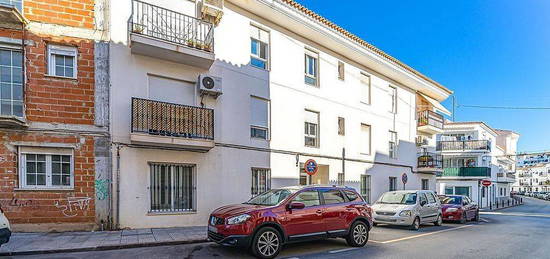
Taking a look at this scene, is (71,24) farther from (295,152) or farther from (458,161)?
(458,161)

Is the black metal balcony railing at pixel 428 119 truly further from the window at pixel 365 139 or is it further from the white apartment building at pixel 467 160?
the white apartment building at pixel 467 160

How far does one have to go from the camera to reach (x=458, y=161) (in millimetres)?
39469

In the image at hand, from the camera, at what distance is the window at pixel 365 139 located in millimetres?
18922

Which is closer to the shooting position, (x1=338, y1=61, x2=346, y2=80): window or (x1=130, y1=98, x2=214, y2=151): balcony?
(x1=130, y1=98, x2=214, y2=151): balcony

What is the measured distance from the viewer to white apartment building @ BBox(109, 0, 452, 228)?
1052 cm

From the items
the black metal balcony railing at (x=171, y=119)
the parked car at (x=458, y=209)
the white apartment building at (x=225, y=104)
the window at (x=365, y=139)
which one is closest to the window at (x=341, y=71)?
the white apartment building at (x=225, y=104)

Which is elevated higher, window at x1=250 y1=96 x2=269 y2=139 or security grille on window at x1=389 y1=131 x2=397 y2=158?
window at x1=250 y1=96 x2=269 y2=139

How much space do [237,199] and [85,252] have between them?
5819 mm

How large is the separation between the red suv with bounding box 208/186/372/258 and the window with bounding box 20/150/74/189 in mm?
5068

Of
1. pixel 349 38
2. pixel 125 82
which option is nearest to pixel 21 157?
pixel 125 82

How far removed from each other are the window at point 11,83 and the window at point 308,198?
8063 millimetres

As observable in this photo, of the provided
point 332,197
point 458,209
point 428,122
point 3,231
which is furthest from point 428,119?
point 3,231

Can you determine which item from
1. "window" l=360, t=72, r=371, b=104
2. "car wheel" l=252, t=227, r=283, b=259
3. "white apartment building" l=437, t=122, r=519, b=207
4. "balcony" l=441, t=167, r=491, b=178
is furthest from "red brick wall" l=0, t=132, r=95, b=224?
"balcony" l=441, t=167, r=491, b=178

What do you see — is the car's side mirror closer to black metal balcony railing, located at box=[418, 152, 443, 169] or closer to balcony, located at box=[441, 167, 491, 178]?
black metal balcony railing, located at box=[418, 152, 443, 169]
